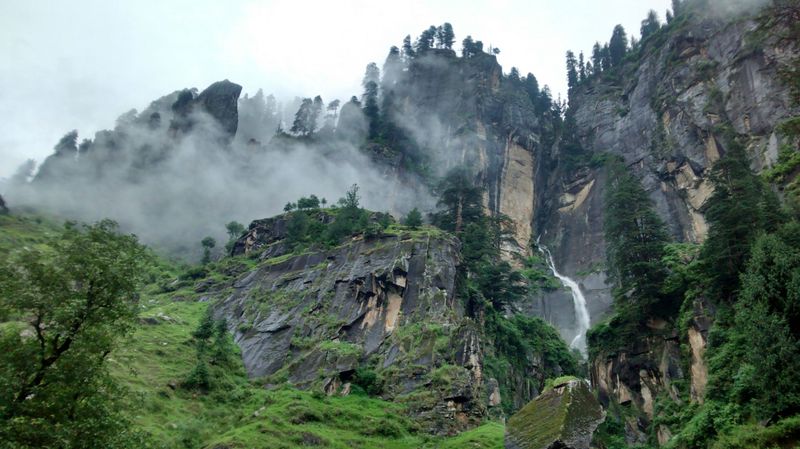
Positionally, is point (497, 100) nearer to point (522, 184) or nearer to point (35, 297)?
point (522, 184)

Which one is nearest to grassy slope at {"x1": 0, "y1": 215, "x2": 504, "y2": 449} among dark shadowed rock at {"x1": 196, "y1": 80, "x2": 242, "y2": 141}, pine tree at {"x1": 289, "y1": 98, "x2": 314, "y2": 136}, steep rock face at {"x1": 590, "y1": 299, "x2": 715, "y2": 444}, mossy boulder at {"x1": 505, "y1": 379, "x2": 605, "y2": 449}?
mossy boulder at {"x1": 505, "y1": 379, "x2": 605, "y2": 449}

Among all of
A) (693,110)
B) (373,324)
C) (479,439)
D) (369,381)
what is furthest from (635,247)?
(693,110)

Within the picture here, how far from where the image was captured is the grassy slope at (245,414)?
29047 mm

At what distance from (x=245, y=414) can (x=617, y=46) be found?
333 feet

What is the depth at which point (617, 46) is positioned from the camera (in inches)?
4257

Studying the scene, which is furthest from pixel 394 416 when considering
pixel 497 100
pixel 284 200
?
pixel 497 100

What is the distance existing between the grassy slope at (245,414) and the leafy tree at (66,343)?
7550 millimetres

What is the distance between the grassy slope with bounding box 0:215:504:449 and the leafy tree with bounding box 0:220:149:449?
7550 millimetres

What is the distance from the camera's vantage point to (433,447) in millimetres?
31219

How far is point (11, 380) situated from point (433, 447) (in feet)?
69.9

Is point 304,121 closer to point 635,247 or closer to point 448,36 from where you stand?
point 448,36

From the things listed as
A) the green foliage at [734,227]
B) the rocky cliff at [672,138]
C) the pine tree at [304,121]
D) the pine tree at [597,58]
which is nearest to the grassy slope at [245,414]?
the rocky cliff at [672,138]

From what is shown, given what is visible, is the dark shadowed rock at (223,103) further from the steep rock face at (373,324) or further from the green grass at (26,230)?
the steep rock face at (373,324)

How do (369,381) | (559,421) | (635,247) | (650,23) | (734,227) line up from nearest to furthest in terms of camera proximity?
1. (559,421)
2. (734,227)
3. (369,381)
4. (635,247)
5. (650,23)
